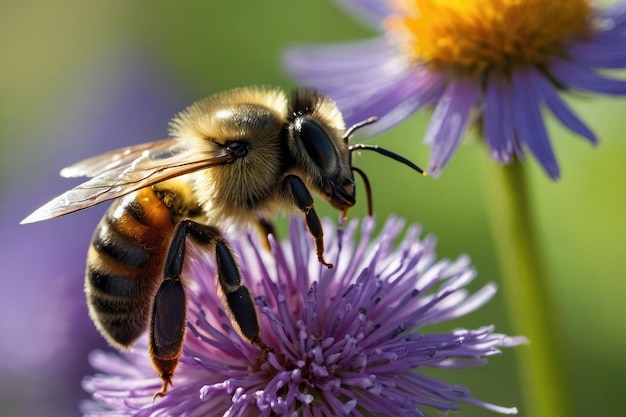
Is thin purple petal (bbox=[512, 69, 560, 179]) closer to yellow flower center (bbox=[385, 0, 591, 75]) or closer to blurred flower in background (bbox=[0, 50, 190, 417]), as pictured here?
yellow flower center (bbox=[385, 0, 591, 75])

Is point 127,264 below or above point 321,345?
above

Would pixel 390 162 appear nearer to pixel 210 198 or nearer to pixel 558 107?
pixel 558 107

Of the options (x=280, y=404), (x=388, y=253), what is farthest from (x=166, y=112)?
(x=280, y=404)

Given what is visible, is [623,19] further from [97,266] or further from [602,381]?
[97,266]

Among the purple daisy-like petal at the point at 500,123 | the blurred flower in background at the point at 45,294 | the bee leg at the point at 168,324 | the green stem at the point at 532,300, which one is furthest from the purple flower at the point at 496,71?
the blurred flower in background at the point at 45,294

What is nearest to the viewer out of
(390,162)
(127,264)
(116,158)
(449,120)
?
(127,264)

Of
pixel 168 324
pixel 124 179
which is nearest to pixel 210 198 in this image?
pixel 124 179

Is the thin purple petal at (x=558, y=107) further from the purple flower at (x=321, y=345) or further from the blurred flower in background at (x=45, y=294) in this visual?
the blurred flower in background at (x=45, y=294)
